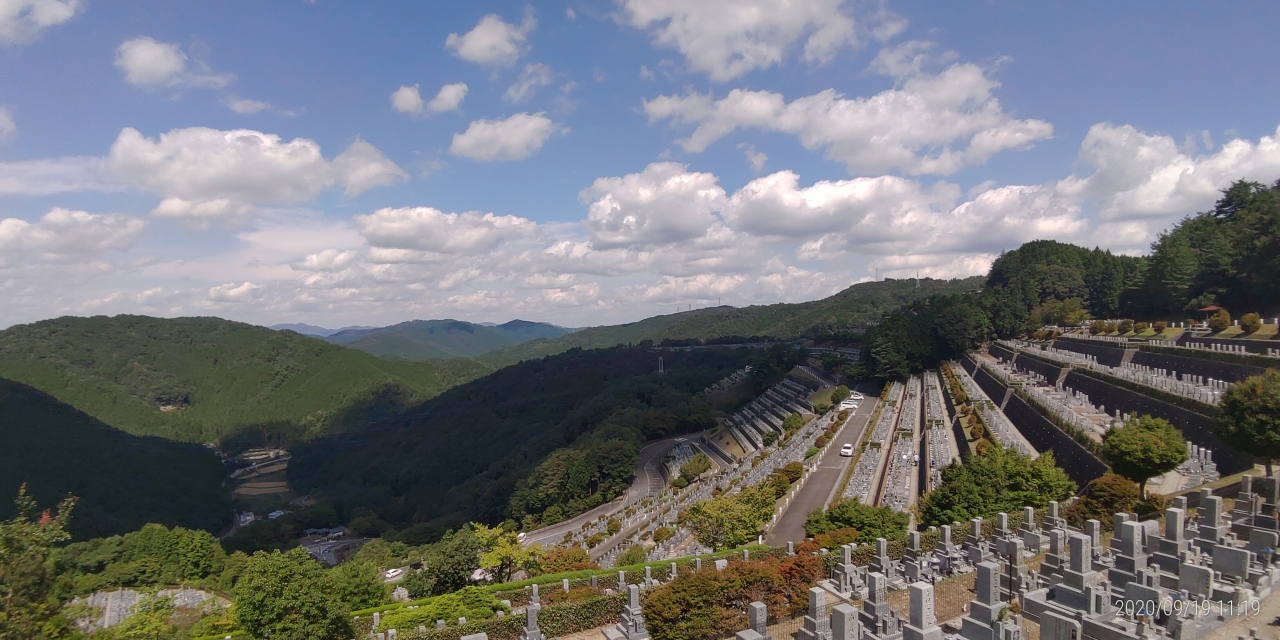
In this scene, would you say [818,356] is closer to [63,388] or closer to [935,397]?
[935,397]

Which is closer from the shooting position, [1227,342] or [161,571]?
[1227,342]

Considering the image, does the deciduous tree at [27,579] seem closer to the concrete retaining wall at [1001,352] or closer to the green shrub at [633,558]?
the green shrub at [633,558]

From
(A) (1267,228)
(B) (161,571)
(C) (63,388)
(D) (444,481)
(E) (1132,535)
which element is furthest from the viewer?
(C) (63,388)

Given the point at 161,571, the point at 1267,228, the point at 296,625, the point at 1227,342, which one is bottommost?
the point at 161,571

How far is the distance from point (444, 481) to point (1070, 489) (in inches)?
2395

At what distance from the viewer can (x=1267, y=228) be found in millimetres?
32906

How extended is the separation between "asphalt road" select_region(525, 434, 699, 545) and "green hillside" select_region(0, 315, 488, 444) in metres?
86.4

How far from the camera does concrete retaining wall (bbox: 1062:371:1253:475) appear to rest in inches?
656

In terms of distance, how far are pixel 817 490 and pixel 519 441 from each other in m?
50.0

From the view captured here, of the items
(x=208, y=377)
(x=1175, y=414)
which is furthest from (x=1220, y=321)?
(x=208, y=377)

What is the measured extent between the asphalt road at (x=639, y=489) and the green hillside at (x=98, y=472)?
4156cm

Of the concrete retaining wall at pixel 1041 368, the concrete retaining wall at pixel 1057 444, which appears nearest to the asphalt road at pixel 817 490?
the concrete retaining wall at pixel 1057 444

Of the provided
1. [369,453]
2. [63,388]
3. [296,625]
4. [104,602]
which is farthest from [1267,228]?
[63,388]

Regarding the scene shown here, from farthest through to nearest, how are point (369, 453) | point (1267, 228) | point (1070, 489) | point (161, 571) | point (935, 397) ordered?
point (369, 453) → point (935, 397) → point (1267, 228) → point (161, 571) → point (1070, 489)
